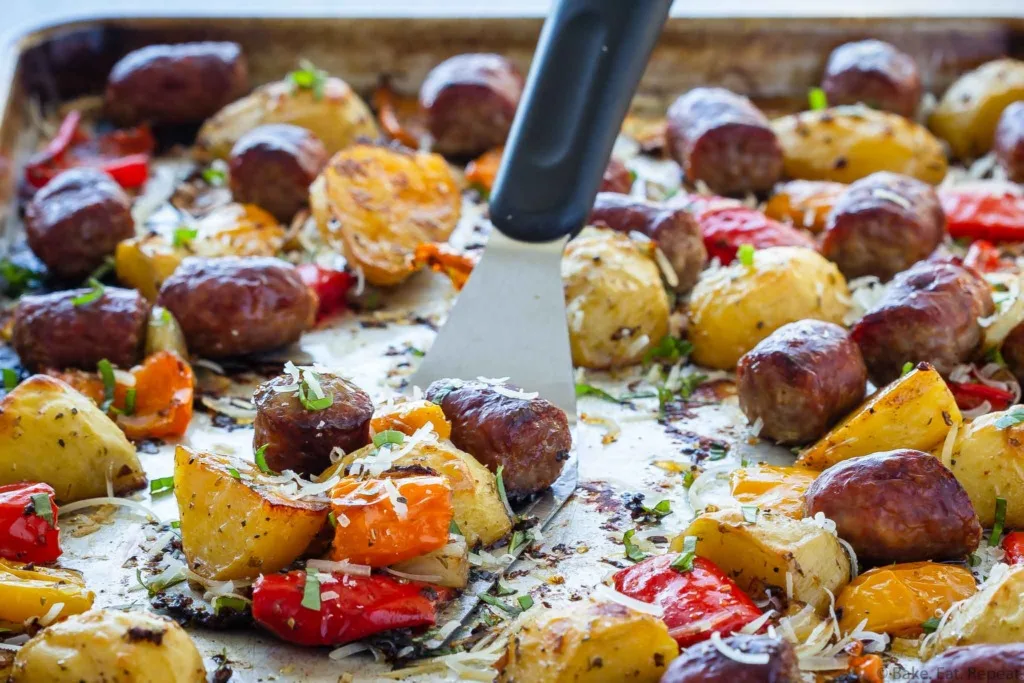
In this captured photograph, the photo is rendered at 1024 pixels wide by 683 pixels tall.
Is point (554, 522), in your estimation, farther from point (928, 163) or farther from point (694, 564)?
point (928, 163)

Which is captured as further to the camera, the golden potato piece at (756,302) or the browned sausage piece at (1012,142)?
the browned sausage piece at (1012,142)

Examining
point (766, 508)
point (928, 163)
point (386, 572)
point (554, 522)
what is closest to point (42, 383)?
point (386, 572)

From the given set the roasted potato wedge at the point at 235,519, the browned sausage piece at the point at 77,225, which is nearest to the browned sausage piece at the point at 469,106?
the browned sausage piece at the point at 77,225

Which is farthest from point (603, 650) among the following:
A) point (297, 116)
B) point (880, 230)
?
point (297, 116)

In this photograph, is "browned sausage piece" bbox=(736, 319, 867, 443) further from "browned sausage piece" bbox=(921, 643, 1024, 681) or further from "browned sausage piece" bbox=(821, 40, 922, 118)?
"browned sausage piece" bbox=(821, 40, 922, 118)

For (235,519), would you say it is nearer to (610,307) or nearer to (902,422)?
(610,307)

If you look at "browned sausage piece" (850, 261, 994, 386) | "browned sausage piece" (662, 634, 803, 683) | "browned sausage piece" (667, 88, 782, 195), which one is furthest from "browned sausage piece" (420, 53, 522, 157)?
"browned sausage piece" (662, 634, 803, 683)

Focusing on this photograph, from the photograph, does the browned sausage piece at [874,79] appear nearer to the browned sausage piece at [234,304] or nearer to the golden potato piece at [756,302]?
the golden potato piece at [756,302]

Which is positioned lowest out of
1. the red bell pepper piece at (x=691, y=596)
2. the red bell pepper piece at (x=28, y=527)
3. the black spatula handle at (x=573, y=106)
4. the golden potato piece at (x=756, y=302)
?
the red bell pepper piece at (x=28, y=527)
